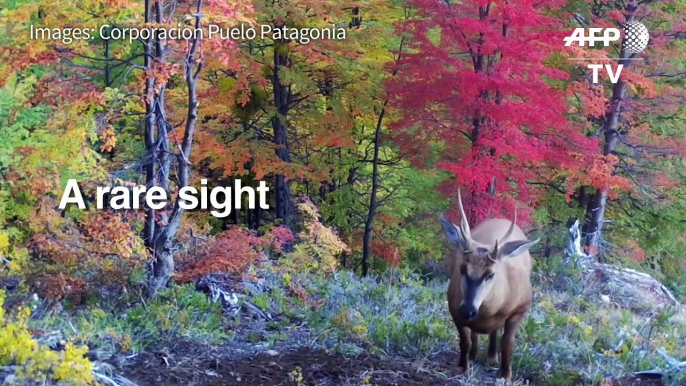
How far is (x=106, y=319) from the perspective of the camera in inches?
269

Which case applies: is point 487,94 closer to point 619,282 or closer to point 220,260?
point 619,282

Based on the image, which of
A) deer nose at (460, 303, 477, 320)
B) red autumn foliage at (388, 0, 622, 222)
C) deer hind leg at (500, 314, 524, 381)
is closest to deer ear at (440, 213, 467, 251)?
deer nose at (460, 303, 477, 320)

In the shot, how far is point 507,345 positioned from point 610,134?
36.2 feet

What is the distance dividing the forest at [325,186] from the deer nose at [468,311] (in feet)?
2.39

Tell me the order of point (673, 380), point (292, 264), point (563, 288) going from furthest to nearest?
point (563, 288), point (292, 264), point (673, 380)

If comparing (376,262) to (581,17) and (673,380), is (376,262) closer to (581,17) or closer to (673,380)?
(581,17)

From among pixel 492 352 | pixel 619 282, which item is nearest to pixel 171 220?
pixel 492 352

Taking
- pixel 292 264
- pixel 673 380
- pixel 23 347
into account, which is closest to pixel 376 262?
pixel 292 264

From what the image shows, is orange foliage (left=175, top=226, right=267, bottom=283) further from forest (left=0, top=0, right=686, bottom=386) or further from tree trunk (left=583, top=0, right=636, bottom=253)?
tree trunk (left=583, top=0, right=636, bottom=253)

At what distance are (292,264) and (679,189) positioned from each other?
37.0ft

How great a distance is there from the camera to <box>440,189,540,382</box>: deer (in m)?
5.94

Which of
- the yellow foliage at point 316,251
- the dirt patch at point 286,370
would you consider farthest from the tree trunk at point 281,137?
the dirt patch at point 286,370

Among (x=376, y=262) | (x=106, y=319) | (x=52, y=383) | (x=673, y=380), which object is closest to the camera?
(x=52, y=383)

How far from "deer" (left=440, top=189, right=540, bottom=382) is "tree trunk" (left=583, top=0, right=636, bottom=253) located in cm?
993
